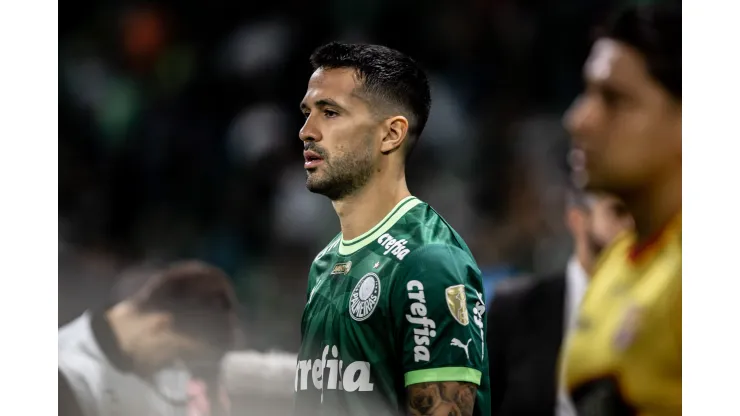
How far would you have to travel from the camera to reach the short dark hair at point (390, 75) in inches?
116

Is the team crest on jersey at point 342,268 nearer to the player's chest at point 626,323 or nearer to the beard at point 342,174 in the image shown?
the beard at point 342,174

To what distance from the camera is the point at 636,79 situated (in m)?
2.91

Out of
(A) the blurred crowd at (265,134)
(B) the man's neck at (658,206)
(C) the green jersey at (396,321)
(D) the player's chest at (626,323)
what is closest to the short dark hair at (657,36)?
(A) the blurred crowd at (265,134)

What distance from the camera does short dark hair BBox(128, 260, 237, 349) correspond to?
3354 millimetres

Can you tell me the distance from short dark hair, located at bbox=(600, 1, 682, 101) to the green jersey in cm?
83

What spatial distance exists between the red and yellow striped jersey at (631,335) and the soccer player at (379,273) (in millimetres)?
379

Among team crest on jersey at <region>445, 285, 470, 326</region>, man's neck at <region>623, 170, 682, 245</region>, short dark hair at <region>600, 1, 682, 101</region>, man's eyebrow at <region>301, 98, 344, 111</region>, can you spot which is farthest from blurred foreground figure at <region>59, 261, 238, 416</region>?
short dark hair at <region>600, 1, 682, 101</region>

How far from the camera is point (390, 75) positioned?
2.99m

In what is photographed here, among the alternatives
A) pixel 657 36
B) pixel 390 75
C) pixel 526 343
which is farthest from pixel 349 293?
pixel 657 36

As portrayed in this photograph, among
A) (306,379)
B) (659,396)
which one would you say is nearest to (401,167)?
(306,379)

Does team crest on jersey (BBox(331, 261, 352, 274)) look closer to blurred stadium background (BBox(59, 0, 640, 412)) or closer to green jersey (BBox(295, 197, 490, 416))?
green jersey (BBox(295, 197, 490, 416))

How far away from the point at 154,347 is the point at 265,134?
90 centimetres

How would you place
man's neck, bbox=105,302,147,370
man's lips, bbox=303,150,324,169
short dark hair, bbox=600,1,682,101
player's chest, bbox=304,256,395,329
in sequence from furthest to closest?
1. man's neck, bbox=105,302,147,370
2. man's lips, bbox=303,150,324,169
3. short dark hair, bbox=600,1,682,101
4. player's chest, bbox=304,256,395,329

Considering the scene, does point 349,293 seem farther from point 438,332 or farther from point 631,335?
point 631,335
